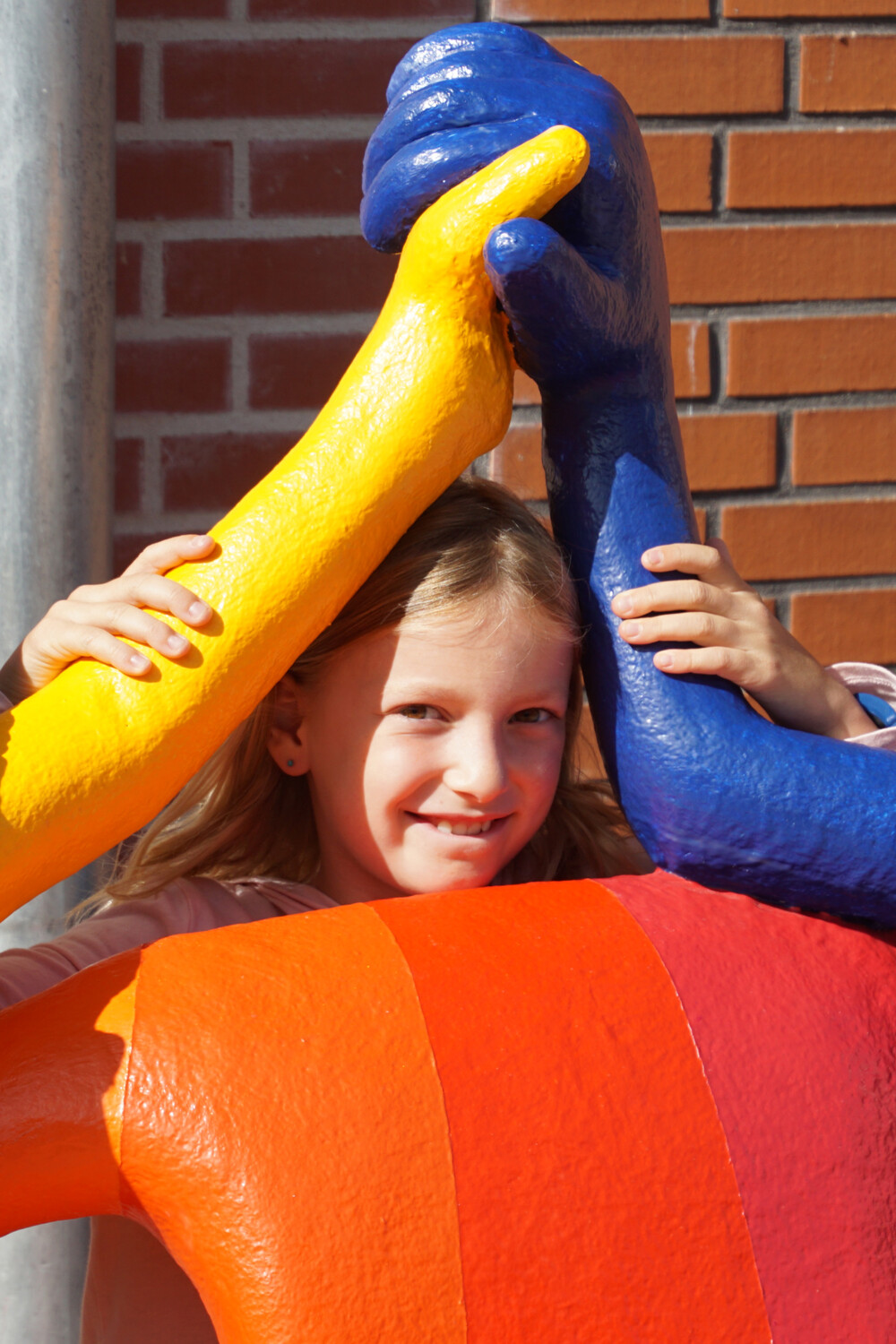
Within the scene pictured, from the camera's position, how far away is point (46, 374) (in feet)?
3.87

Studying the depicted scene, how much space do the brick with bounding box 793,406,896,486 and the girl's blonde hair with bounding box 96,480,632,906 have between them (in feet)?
2.02

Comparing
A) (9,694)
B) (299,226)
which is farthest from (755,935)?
(299,226)

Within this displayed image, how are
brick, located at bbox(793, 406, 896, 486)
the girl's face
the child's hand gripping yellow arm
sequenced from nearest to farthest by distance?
the child's hand gripping yellow arm, the girl's face, brick, located at bbox(793, 406, 896, 486)

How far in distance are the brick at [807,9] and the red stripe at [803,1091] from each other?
1.29 metres

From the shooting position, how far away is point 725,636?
0.92 metres

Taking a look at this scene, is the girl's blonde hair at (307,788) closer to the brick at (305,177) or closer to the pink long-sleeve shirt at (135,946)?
the pink long-sleeve shirt at (135,946)

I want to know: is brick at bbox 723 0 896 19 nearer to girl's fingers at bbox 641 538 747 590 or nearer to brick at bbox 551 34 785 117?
brick at bbox 551 34 785 117

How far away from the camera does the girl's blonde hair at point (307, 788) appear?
100 centimetres

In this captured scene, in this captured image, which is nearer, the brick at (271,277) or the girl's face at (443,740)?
the girl's face at (443,740)

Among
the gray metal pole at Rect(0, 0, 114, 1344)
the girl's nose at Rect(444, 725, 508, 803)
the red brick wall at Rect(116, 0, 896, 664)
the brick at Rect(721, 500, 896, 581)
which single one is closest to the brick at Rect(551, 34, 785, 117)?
the red brick wall at Rect(116, 0, 896, 664)

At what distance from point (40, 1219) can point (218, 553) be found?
42 centimetres

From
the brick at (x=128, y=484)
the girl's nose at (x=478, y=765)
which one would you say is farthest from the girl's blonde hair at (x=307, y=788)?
the brick at (x=128, y=484)

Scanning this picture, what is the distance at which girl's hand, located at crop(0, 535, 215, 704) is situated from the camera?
2.57 feet

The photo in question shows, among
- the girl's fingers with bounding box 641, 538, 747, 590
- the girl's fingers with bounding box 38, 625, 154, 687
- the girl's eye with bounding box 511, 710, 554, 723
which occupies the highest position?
the girl's fingers with bounding box 641, 538, 747, 590
